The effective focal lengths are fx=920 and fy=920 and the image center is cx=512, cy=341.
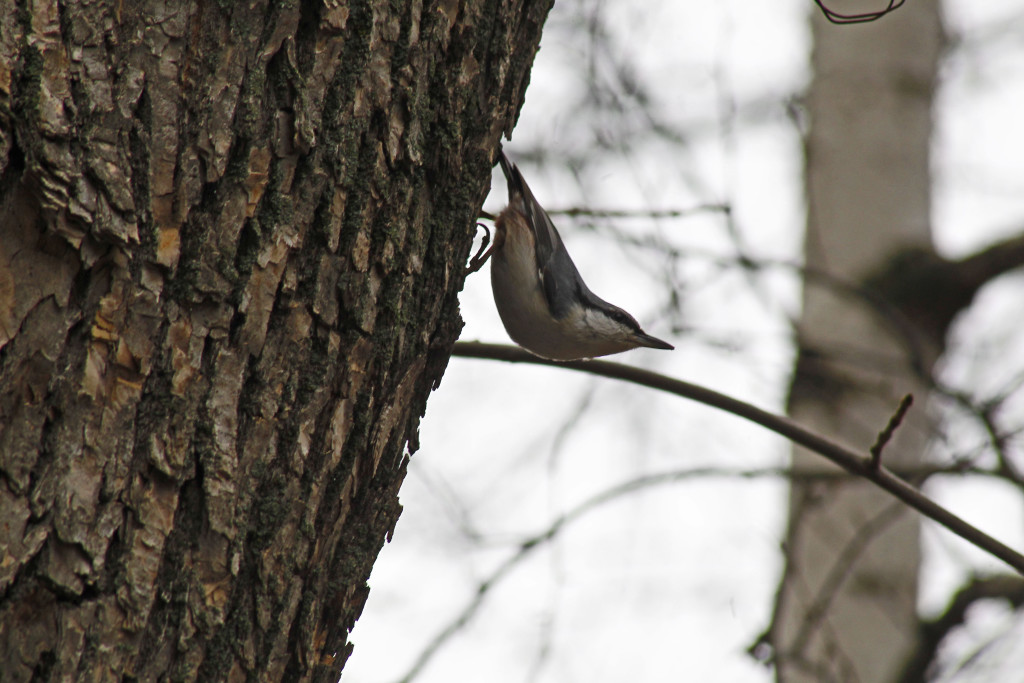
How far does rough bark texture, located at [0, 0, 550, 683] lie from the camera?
1062mm

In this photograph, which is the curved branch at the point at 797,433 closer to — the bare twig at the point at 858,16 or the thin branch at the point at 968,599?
the bare twig at the point at 858,16

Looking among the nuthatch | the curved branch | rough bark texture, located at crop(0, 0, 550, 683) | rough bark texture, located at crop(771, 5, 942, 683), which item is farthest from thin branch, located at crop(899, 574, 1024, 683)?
rough bark texture, located at crop(0, 0, 550, 683)

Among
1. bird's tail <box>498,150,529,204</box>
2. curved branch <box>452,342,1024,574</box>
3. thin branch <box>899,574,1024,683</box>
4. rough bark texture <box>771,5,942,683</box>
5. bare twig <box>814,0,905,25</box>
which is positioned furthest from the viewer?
rough bark texture <box>771,5,942,683</box>

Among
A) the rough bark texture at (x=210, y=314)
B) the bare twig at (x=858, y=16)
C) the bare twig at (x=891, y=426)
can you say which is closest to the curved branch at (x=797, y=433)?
the bare twig at (x=891, y=426)

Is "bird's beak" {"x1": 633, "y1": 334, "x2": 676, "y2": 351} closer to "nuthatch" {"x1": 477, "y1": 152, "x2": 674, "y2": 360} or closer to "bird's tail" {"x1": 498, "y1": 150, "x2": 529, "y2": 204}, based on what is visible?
"nuthatch" {"x1": 477, "y1": 152, "x2": 674, "y2": 360}

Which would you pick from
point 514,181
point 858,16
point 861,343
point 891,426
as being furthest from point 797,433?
point 861,343

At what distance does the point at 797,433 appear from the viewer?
2.05 metres

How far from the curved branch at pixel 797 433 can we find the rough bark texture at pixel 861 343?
128cm

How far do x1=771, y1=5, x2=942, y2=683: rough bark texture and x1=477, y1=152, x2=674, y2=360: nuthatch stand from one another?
105cm

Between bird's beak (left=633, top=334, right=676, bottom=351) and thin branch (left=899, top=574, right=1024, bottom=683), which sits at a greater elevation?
bird's beak (left=633, top=334, right=676, bottom=351)

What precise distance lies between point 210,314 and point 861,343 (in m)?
3.45

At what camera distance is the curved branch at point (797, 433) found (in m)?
1.99

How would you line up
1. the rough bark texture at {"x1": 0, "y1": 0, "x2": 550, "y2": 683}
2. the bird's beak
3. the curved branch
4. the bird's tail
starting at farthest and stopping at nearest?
the bird's beak < the bird's tail < the curved branch < the rough bark texture at {"x1": 0, "y1": 0, "x2": 550, "y2": 683}

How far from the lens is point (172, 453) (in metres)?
1.12
